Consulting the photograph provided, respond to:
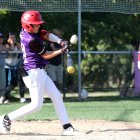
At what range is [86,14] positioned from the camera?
683 inches

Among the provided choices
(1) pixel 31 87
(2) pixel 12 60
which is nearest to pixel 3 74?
(2) pixel 12 60

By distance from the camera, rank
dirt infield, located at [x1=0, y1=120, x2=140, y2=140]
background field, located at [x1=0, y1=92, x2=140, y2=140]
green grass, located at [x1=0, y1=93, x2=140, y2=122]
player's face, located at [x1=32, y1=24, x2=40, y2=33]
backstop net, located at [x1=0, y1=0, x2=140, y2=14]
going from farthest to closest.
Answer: backstop net, located at [x1=0, y1=0, x2=140, y2=14], green grass, located at [x1=0, y1=93, x2=140, y2=122], background field, located at [x1=0, y1=92, x2=140, y2=140], player's face, located at [x1=32, y1=24, x2=40, y2=33], dirt infield, located at [x1=0, y1=120, x2=140, y2=140]

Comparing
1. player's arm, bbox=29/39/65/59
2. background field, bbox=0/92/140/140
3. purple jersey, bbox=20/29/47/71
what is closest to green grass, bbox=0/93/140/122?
background field, bbox=0/92/140/140

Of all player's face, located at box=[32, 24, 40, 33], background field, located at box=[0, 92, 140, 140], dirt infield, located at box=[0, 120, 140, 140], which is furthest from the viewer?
background field, located at box=[0, 92, 140, 140]

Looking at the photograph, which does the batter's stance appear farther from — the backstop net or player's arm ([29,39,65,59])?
the backstop net

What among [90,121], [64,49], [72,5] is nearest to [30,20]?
[64,49]

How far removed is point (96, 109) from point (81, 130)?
109 inches

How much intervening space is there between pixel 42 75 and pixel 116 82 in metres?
12.4

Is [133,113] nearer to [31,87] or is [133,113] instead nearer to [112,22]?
[31,87]

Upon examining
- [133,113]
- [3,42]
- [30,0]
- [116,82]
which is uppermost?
[30,0]

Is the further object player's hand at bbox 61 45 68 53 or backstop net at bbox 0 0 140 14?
backstop net at bbox 0 0 140 14

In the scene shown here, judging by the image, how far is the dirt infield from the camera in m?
8.17

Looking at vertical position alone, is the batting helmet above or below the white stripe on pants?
above

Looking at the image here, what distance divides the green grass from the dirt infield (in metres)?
0.58
